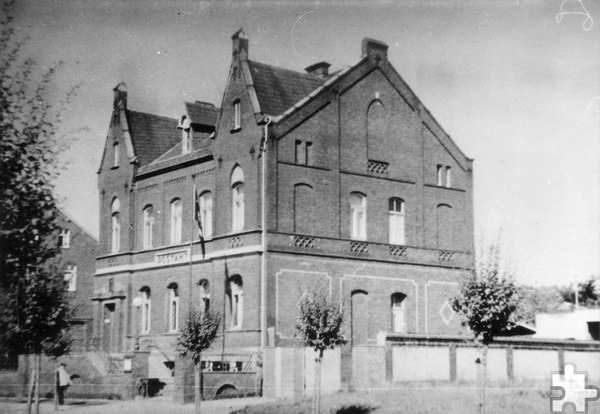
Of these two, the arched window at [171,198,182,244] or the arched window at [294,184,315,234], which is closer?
the arched window at [294,184,315,234]

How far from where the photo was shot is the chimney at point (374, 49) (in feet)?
131

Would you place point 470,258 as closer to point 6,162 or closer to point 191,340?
point 191,340

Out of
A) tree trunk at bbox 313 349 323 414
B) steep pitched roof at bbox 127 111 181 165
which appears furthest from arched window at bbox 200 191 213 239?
tree trunk at bbox 313 349 323 414

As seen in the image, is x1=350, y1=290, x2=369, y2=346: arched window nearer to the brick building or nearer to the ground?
the brick building

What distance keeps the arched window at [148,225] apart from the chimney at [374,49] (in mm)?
13039

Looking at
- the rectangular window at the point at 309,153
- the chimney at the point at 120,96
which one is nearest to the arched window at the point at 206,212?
the rectangular window at the point at 309,153

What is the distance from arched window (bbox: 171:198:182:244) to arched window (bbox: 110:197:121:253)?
461 centimetres

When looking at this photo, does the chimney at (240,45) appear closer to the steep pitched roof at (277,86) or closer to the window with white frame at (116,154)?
the steep pitched roof at (277,86)

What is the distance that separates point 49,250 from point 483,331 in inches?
528

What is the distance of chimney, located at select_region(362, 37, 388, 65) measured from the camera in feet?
131

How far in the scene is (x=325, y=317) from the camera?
1053 inches

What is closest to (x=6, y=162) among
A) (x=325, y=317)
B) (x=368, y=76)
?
(x=325, y=317)

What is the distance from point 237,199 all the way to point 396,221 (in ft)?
25.8

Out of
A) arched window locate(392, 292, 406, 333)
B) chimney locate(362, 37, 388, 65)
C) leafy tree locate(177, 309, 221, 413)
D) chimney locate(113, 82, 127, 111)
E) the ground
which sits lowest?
the ground
